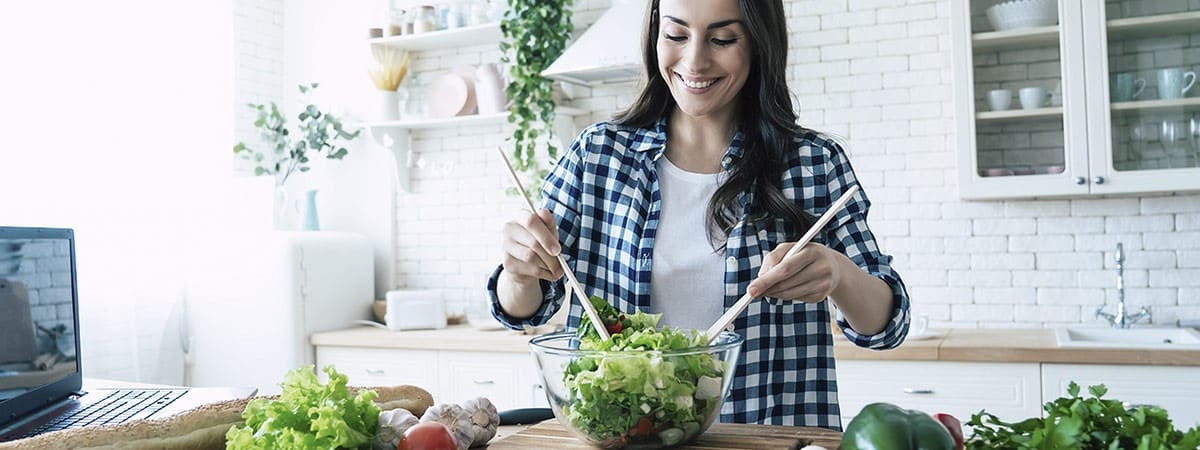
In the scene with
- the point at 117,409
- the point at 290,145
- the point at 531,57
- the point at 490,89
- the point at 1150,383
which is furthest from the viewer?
the point at 290,145

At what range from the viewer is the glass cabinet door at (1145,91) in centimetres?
315

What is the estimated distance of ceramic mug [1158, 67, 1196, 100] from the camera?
10.4 feet

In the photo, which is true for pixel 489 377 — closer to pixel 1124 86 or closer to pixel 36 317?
pixel 36 317

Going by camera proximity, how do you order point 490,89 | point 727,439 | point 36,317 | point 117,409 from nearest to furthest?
point 727,439
point 117,409
point 36,317
point 490,89

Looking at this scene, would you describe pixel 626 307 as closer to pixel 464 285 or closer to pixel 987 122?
pixel 987 122

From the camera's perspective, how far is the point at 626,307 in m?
1.76

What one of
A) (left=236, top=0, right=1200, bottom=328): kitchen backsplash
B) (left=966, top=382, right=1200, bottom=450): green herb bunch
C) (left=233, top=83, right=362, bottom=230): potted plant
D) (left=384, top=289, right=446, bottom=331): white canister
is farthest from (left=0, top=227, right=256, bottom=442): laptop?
(left=236, top=0, right=1200, bottom=328): kitchen backsplash

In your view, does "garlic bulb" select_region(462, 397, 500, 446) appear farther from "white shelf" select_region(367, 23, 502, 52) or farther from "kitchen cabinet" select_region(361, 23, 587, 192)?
"white shelf" select_region(367, 23, 502, 52)

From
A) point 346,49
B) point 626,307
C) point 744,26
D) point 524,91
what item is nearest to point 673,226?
point 626,307

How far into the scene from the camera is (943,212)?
3635 millimetres

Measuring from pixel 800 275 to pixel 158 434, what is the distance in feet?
2.69

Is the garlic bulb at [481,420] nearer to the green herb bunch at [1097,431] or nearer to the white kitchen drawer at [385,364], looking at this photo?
the green herb bunch at [1097,431]

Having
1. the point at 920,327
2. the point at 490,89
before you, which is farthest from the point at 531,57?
the point at 920,327

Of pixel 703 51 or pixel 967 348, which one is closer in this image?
pixel 703 51
